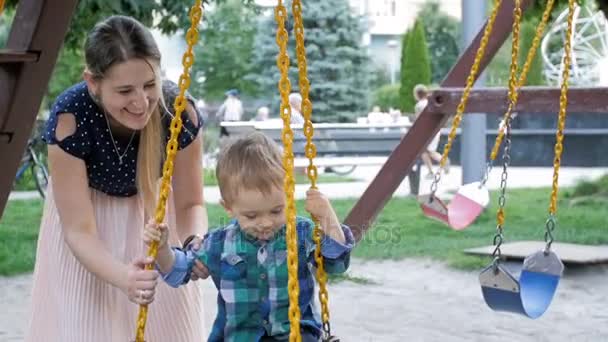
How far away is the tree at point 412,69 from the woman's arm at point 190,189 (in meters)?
19.9

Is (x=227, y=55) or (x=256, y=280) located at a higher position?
(x=227, y=55)

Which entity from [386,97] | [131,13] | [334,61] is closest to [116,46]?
[131,13]

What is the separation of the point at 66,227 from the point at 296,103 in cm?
963

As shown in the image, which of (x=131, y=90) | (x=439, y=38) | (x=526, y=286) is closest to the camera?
(x=131, y=90)

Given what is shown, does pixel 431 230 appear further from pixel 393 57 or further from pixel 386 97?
pixel 393 57

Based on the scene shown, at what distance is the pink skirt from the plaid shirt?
0.47 meters

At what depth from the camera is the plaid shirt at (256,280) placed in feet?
8.27

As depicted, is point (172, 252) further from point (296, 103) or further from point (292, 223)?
point (296, 103)

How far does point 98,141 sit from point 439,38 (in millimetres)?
34140

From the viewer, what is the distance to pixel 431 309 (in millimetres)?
6449

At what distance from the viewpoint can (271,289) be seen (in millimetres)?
2529

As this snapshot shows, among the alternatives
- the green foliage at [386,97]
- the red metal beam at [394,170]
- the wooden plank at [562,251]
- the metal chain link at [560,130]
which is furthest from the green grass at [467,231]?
the green foliage at [386,97]

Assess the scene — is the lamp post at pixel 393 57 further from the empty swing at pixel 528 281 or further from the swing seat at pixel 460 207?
the empty swing at pixel 528 281

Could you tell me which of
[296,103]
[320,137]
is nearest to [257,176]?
[296,103]
